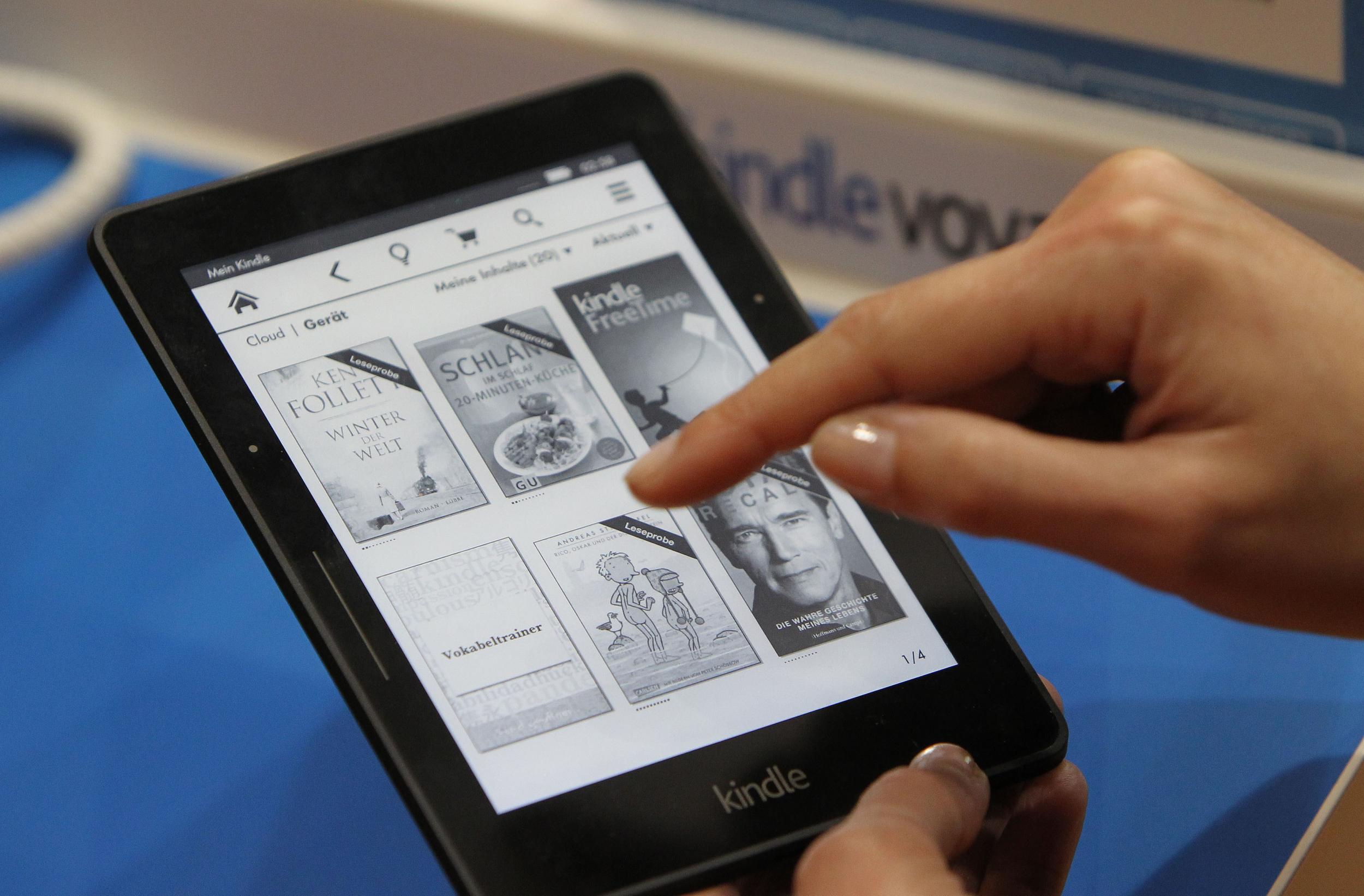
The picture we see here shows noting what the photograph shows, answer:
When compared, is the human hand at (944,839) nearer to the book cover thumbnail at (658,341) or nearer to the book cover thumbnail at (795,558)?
the book cover thumbnail at (795,558)

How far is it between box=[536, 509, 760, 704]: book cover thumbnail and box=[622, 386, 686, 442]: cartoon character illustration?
0.04 meters

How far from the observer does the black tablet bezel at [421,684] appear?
460 millimetres

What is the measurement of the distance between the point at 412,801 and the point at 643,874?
0.08 m

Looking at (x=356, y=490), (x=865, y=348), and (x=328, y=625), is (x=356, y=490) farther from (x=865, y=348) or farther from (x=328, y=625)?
(x=865, y=348)

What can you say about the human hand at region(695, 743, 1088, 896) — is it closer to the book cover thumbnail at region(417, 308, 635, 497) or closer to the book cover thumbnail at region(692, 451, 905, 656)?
the book cover thumbnail at region(692, 451, 905, 656)

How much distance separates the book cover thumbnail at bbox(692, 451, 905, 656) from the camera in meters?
0.51

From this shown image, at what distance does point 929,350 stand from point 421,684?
0.69 ft

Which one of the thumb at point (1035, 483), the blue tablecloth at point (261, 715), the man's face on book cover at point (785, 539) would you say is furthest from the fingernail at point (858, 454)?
the blue tablecloth at point (261, 715)

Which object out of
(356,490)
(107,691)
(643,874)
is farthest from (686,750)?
(107,691)

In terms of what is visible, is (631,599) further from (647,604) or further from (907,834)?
(907,834)

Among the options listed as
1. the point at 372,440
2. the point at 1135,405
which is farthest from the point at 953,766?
the point at 372,440

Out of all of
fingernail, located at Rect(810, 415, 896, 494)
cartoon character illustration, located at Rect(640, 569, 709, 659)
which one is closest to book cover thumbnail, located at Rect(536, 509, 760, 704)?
cartoon character illustration, located at Rect(640, 569, 709, 659)

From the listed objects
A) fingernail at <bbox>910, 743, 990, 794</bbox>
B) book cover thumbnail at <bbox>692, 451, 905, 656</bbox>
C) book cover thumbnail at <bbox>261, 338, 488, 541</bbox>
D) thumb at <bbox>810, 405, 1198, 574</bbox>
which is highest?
book cover thumbnail at <bbox>261, 338, 488, 541</bbox>

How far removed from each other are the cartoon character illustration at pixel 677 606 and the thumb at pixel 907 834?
8 cm
